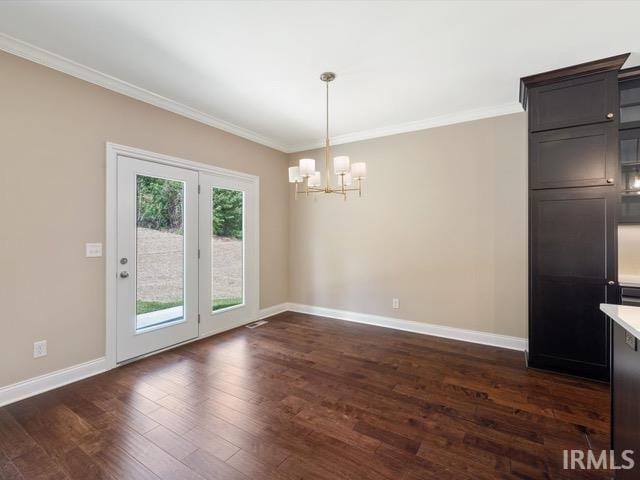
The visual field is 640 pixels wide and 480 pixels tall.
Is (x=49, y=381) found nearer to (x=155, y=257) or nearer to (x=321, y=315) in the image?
(x=155, y=257)

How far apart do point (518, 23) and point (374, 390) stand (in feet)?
10.1

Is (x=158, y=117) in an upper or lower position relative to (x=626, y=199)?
upper

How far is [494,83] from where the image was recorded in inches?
119

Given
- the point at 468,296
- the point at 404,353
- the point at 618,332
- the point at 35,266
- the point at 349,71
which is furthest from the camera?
the point at 468,296

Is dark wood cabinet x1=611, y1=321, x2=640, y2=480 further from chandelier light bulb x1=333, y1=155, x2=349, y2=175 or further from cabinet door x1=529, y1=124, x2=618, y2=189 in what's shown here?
chandelier light bulb x1=333, y1=155, x2=349, y2=175

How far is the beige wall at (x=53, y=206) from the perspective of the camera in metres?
2.36

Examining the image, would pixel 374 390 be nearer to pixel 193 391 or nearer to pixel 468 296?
pixel 193 391

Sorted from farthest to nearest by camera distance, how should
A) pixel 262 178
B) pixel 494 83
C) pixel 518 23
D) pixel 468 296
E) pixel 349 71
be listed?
pixel 262 178
pixel 468 296
pixel 494 83
pixel 349 71
pixel 518 23

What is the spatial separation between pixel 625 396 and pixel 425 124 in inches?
137

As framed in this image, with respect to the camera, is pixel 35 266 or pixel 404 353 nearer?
pixel 35 266

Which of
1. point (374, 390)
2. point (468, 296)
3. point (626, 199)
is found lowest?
point (374, 390)

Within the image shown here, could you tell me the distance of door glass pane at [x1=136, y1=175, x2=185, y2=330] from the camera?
3189mm

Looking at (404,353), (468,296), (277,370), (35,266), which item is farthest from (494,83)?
(35,266)

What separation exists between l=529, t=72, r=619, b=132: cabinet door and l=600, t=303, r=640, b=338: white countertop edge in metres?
2.12
